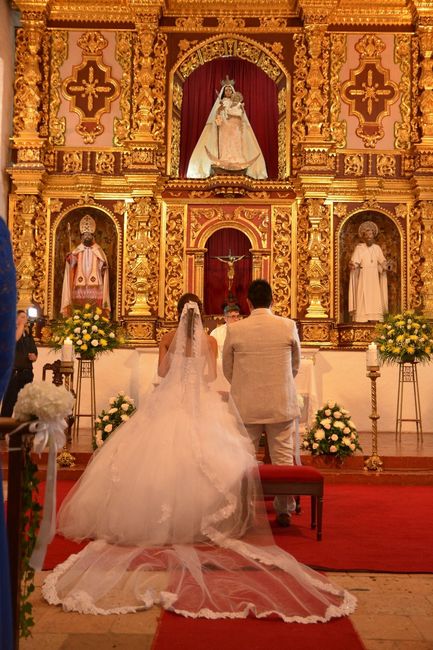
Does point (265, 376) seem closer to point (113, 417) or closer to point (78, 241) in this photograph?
point (113, 417)

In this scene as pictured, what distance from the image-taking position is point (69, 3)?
15.3 metres

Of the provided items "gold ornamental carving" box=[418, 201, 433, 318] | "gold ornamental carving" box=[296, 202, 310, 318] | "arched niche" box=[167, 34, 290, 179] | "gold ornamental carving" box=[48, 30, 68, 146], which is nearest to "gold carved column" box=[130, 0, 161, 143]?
"arched niche" box=[167, 34, 290, 179]

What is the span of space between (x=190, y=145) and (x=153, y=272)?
125 inches

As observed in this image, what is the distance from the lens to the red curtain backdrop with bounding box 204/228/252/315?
15.3 m

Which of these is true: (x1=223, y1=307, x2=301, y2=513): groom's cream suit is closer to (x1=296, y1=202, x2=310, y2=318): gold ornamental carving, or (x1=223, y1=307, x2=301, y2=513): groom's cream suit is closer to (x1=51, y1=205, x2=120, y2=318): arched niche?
(x1=296, y1=202, x2=310, y2=318): gold ornamental carving

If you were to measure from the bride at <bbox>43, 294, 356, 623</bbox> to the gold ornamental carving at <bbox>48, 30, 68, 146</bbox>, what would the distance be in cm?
921

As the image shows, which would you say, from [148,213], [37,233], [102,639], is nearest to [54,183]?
[37,233]

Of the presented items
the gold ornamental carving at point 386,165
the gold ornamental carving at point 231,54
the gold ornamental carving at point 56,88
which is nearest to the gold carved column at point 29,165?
the gold ornamental carving at point 56,88

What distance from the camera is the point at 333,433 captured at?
29.5 ft

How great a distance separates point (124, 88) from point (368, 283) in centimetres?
594

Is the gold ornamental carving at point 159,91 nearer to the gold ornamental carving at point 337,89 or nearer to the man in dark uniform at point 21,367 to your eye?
the gold ornamental carving at point 337,89

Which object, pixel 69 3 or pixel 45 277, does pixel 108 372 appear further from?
pixel 69 3

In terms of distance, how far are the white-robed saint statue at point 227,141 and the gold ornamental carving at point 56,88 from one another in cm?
263

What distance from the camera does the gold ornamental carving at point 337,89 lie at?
15125 mm
